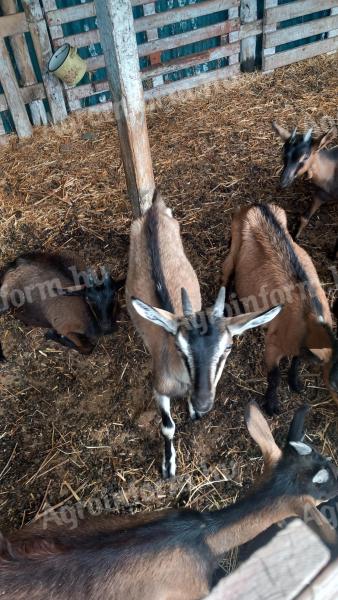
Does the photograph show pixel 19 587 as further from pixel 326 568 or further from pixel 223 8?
pixel 223 8

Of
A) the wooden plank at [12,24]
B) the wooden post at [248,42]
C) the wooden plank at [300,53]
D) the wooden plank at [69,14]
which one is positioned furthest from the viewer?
the wooden plank at [300,53]

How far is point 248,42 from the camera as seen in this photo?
7.73 metres

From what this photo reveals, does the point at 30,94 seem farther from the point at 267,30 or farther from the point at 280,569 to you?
the point at 280,569

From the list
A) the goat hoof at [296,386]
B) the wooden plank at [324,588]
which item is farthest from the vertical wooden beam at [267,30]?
the wooden plank at [324,588]

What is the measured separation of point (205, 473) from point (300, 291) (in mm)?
1785

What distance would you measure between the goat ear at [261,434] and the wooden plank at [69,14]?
6.05 m

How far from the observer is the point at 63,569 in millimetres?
2557

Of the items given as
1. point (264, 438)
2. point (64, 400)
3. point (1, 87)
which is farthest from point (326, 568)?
point (1, 87)

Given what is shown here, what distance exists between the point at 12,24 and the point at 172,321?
5393 mm

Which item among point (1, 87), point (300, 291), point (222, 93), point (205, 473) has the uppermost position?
point (1, 87)

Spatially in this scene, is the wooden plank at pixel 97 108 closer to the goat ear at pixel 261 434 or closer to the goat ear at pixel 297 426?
the goat ear at pixel 261 434

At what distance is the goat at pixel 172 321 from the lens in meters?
3.12

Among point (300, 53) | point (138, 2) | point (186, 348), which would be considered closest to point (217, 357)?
point (186, 348)

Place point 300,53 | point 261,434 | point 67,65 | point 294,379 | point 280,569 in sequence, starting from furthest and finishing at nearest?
point 300,53 → point 67,65 → point 294,379 → point 261,434 → point 280,569
